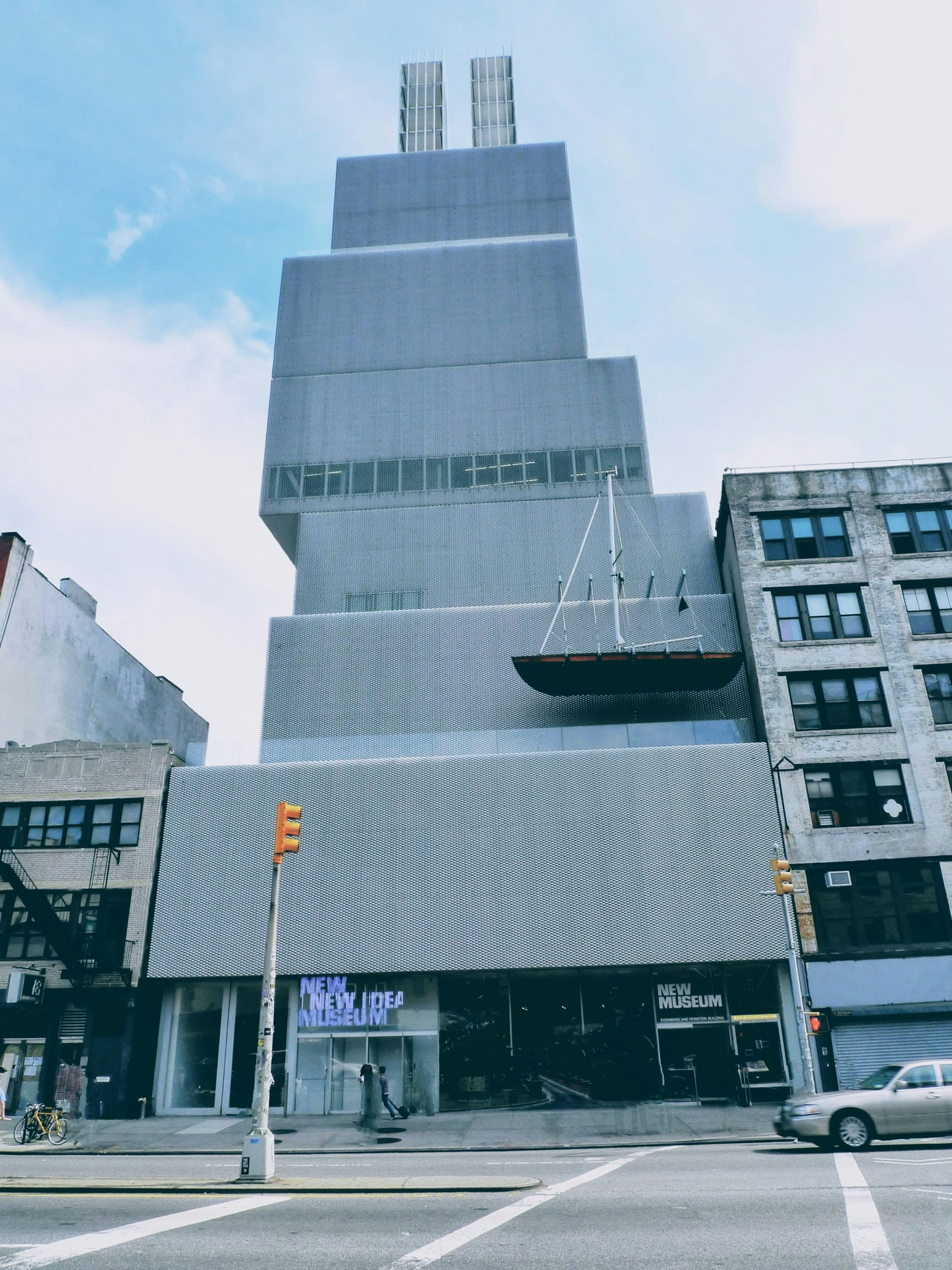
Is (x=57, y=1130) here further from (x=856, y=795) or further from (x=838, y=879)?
(x=856, y=795)

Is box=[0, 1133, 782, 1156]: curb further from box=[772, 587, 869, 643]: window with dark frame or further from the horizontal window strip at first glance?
the horizontal window strip

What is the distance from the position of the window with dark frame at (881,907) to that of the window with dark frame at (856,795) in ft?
4.93

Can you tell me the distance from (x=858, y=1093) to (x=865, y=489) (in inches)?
993

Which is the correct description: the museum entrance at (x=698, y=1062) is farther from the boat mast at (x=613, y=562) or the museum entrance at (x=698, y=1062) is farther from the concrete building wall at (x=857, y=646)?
the boat mast at (x=613, y=562)

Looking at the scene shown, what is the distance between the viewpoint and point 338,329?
50.0 metres

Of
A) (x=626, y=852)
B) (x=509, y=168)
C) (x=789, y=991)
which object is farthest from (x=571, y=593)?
(x=509, y=168)

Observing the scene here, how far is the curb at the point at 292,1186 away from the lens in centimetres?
1280

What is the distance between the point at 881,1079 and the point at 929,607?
69.8 ft

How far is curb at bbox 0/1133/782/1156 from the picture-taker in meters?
19.8

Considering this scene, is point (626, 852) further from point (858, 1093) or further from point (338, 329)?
point (338, 329)

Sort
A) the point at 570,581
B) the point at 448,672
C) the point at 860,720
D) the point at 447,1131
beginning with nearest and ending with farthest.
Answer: the point at 447,1131 < the point at 860,720 < the point at 448,672 < the point at 570,581

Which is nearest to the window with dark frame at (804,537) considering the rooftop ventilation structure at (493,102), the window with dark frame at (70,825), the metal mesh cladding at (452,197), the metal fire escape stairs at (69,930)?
the window with dark frame at (70,825)

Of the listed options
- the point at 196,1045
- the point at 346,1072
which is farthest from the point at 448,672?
the point at 196,1045

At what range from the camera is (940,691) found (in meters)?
32.0
